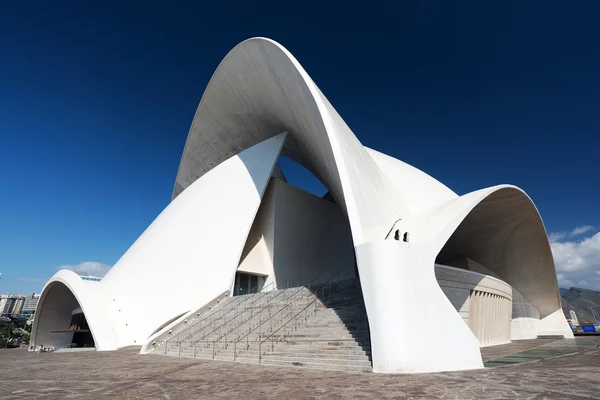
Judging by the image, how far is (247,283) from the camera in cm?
1830

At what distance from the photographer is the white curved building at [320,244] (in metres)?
7.32

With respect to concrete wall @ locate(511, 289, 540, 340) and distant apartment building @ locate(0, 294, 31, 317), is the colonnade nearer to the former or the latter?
concrete wall @ locate(511, 289, 540, 340)

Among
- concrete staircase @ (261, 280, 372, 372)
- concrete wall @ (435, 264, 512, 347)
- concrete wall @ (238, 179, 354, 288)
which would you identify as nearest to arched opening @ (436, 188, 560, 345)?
concrete wall @ (435, 264, 512, 347)

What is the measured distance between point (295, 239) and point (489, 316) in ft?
33.8

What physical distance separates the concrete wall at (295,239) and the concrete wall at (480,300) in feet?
29.4


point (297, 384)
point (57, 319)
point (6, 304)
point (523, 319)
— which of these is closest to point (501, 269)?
point (523, 319)

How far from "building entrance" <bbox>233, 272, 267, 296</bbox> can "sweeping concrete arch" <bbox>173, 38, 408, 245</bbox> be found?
6029 millimetres

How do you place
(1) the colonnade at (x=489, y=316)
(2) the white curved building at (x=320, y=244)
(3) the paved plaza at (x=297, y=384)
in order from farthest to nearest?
1. (1) the colonnade at (x=489, y=316)
2. (2) the white curved building at (x=320, y=244)
3. (3) the paved plaza at (x=297, y=384)

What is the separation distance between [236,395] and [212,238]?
40.2ft

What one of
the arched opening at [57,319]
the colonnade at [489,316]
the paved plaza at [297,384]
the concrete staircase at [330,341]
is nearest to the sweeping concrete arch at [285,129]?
the concrete staircase at [330,341]

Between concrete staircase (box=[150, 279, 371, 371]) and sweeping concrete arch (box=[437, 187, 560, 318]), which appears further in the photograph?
sweeping concrete arch (box=[437, 187, 560, 318])

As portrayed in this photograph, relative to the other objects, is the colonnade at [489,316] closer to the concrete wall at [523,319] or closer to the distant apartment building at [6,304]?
the concrete wall at [523,319]

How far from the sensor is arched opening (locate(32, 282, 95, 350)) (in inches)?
682

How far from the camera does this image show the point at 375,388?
505cm
